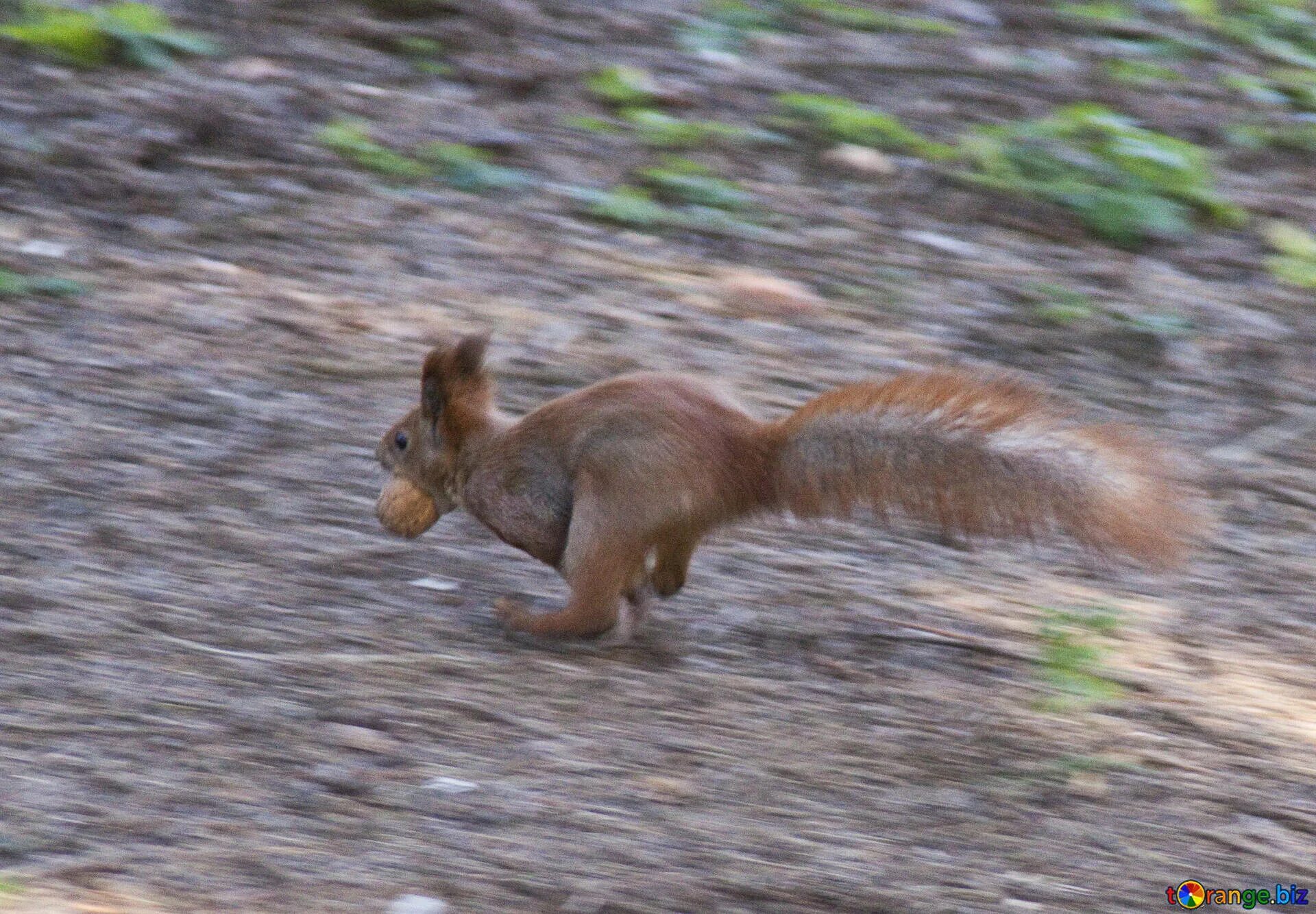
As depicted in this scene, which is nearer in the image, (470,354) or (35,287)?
(470,354)

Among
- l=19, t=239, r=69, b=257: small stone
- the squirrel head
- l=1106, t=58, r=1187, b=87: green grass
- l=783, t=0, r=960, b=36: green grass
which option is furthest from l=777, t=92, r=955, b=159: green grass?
the squirrel head

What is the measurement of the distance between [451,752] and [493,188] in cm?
307

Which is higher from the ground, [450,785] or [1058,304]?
[1058,304]

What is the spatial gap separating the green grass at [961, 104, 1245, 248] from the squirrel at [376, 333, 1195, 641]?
8.67 ft

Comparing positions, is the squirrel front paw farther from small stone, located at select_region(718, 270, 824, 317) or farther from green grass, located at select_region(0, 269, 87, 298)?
green grass, located at select_region(0, 269, 87, 298)

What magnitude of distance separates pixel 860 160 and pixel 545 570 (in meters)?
2.64

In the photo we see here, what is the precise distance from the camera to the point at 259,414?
4.15 m

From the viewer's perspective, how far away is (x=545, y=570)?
382cm

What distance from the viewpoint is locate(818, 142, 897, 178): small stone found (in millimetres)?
5879

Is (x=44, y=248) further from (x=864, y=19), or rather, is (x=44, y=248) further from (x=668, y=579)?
(x=864, y=19)

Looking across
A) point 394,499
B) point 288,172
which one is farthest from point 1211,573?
point 288,172

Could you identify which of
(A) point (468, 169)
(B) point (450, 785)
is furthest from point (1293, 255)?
(B) point (450, 785)

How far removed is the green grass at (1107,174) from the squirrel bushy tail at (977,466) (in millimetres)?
Answer: 2670

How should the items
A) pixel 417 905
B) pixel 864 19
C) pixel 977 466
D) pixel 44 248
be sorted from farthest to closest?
1. pixel 864 19
2. pixel 44 248
3. pixel 977 466
4. pixel 417 905
